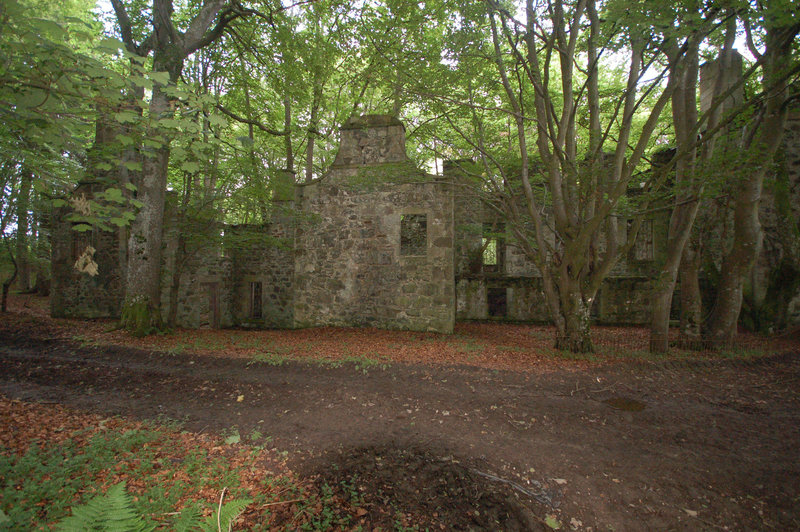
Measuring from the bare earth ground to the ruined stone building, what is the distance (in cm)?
275

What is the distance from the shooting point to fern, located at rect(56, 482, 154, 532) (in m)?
1.41

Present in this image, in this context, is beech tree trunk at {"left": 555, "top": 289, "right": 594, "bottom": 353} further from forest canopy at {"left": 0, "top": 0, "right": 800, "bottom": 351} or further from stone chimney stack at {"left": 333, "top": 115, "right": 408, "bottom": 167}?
stone chimney stack at {"left": 333, "top": 115, "right": 408, "bottom": 167}

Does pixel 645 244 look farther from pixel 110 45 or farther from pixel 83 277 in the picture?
pixel 83 277

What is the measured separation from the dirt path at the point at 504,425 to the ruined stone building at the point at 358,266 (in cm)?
433

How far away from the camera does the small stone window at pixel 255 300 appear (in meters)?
14.9

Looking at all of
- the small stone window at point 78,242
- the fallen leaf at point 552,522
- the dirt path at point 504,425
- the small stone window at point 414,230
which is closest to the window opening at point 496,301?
the small stone window at point 414,230

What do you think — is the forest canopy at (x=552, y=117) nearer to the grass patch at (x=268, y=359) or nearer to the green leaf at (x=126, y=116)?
the green leaf at (x=126, y=116)

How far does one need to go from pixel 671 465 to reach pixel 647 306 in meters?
10.7

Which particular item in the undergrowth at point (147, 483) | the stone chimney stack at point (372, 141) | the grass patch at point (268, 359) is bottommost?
the undergrowth at point (147, 483)

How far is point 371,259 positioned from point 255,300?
710 cm

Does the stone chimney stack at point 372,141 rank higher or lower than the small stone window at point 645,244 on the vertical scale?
higher

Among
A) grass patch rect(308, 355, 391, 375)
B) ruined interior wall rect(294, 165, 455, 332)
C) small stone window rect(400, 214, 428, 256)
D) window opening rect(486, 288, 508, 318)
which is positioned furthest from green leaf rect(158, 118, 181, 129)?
window opening rect(486, 288, 508, 318)

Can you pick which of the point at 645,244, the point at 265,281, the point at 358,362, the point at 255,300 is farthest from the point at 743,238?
the point at 255,300

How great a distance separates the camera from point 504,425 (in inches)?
160
